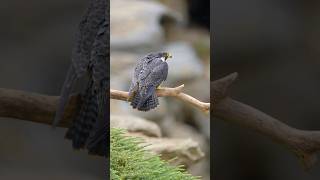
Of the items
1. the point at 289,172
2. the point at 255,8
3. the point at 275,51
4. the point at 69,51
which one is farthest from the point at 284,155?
the point at 69,51

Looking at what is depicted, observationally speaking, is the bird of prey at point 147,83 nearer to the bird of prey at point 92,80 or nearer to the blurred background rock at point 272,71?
the bird of prey at point 92,80

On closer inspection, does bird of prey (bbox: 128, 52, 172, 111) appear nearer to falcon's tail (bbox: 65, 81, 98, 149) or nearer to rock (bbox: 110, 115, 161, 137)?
rock (bbox: 110, 115, 161, 137)

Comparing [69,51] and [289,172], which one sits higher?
[69,51]

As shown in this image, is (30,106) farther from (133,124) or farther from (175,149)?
(175,149)

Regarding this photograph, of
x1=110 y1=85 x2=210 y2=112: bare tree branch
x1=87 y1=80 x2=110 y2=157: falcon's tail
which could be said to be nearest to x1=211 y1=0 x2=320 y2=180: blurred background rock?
x1=110 y1=85 x2=210 y2=112: bare tree branch

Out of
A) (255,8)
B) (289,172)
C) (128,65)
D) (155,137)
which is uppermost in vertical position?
(255,8)

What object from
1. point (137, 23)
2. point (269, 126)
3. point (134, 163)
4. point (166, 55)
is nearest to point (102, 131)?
point (134, 163)

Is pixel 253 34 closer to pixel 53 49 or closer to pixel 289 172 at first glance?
pixel 289 172
